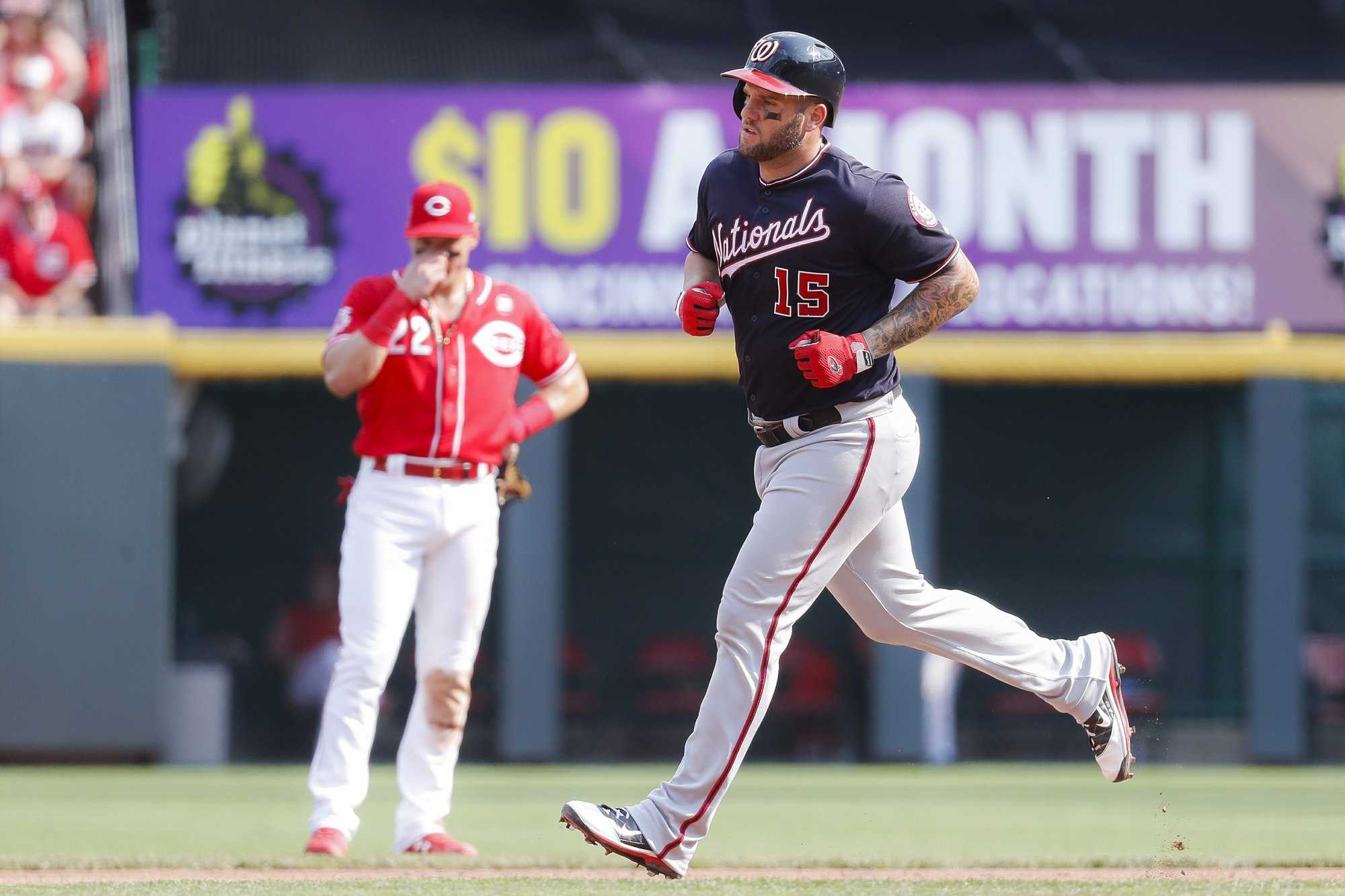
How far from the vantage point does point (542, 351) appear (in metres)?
6.41

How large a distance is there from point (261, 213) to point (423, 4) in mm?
2036

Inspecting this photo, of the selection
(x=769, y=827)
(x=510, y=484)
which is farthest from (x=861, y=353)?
(x=769, y=827)

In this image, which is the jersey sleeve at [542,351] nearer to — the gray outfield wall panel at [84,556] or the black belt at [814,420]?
the black belt at [814,420]

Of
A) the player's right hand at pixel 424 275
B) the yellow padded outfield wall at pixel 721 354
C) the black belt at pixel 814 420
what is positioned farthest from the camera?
the yellow padded outfield wall at pixel 721 354

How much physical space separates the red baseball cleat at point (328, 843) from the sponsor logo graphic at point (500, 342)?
1.49 meters

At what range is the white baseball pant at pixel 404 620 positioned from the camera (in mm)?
5906

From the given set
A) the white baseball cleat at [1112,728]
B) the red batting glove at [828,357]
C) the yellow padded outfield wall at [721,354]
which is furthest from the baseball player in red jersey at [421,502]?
the yellow padded outfield wall at [721,354]

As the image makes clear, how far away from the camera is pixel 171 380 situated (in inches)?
453

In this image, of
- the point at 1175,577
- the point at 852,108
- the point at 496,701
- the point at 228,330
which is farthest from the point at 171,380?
the point at 1175,577

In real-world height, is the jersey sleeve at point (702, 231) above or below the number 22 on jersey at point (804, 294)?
above

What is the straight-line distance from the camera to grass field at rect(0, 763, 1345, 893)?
194 inches

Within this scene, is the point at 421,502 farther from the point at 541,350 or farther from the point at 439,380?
the point at 541,350

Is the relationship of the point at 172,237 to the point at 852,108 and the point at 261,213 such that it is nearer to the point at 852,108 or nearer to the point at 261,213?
the point at 261,213

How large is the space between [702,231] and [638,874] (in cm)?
164
